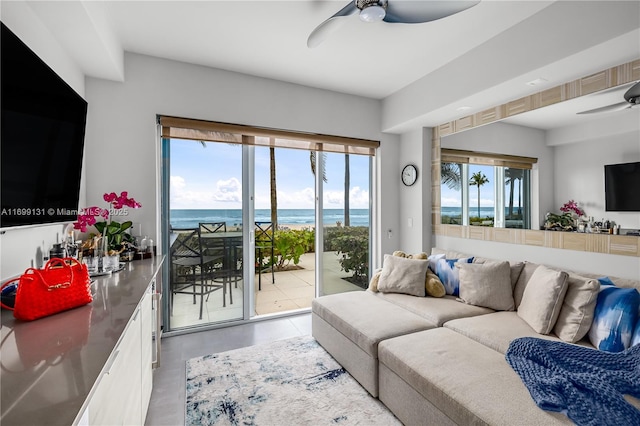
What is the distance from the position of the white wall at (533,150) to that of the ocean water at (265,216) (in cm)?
164

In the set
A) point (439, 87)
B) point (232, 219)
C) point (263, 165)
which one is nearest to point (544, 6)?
point (439, 87)

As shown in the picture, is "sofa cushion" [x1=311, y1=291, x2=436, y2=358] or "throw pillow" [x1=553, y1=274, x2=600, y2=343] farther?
"sofa cushion" [x1=311, y1=291, x2=436, y2=358]

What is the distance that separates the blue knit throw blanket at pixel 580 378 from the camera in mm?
1235

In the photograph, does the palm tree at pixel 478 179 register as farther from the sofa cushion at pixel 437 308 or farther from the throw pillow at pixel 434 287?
the sofa cushion at pixel 437 308

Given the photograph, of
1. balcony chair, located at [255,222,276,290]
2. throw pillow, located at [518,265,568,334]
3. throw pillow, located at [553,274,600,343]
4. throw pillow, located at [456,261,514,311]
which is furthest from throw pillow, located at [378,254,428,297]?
balcony chair, located at [255,222,276,290]

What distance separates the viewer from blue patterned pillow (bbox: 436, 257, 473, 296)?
2.86 m

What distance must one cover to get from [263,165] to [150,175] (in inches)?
46.2

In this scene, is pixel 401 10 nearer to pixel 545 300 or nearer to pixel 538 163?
pixel 538 163

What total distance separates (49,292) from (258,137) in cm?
245

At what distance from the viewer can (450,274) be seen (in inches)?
114

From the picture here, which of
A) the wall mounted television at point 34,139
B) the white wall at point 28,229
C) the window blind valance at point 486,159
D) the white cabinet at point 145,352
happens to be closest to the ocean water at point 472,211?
the window blind valance at point 486,159

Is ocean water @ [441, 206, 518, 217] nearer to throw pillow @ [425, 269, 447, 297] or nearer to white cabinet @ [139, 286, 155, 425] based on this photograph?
throw pillow @ [425, 269, 447, 297]

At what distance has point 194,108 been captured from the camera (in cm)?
304

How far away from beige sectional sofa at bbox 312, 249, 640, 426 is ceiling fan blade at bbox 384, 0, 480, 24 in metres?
1.94
